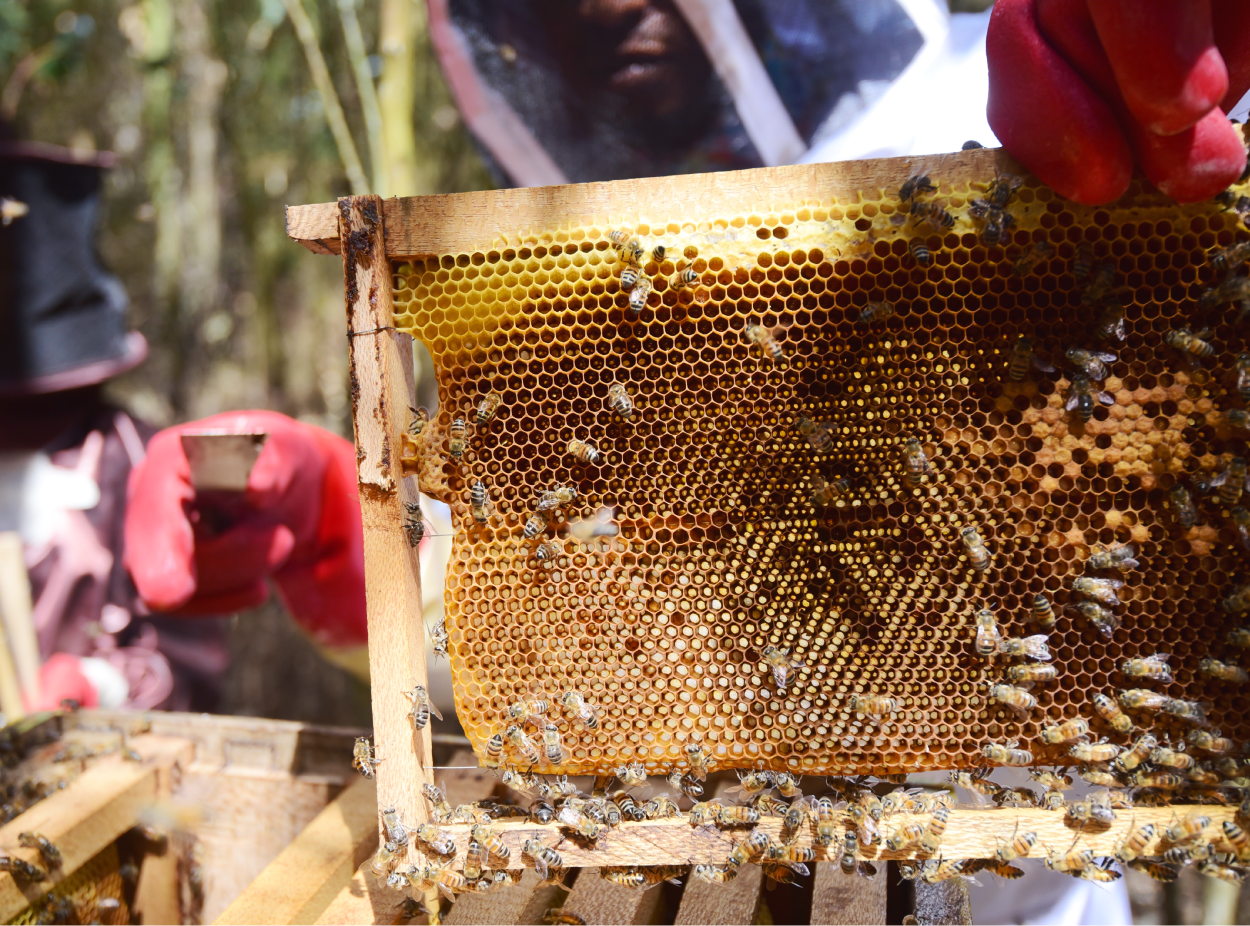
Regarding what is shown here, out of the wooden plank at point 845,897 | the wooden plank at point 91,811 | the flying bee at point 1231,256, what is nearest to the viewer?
the flying bee at point 1231,256

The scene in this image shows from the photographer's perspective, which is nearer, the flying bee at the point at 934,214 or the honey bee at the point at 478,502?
the flying bee at the point at 934,214

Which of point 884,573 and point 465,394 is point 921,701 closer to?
point 884,573

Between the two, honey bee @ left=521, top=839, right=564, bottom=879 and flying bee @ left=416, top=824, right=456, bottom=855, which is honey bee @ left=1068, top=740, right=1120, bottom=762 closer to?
honey bee @ left=521, top=839, right=564, bottom=879

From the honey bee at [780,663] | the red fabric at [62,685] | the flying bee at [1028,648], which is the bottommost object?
the red fabric at [62,685]

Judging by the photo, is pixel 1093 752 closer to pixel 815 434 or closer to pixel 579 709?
pixel 815 434

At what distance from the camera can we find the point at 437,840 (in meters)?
1.62

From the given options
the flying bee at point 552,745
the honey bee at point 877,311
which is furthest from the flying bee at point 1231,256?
the flying bee at point 552,745

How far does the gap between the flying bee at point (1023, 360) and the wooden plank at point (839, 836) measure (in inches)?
40.2

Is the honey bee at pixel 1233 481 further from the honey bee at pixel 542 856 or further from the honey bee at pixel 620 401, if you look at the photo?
the honey bee at pixel 542 856

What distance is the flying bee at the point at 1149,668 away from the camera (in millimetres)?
1523

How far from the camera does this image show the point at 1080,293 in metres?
1.56

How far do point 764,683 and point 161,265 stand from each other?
6050mm

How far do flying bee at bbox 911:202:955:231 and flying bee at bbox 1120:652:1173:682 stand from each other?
3.58 ft

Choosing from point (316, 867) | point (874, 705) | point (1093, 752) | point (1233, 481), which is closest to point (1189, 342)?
point (1233, 481)
